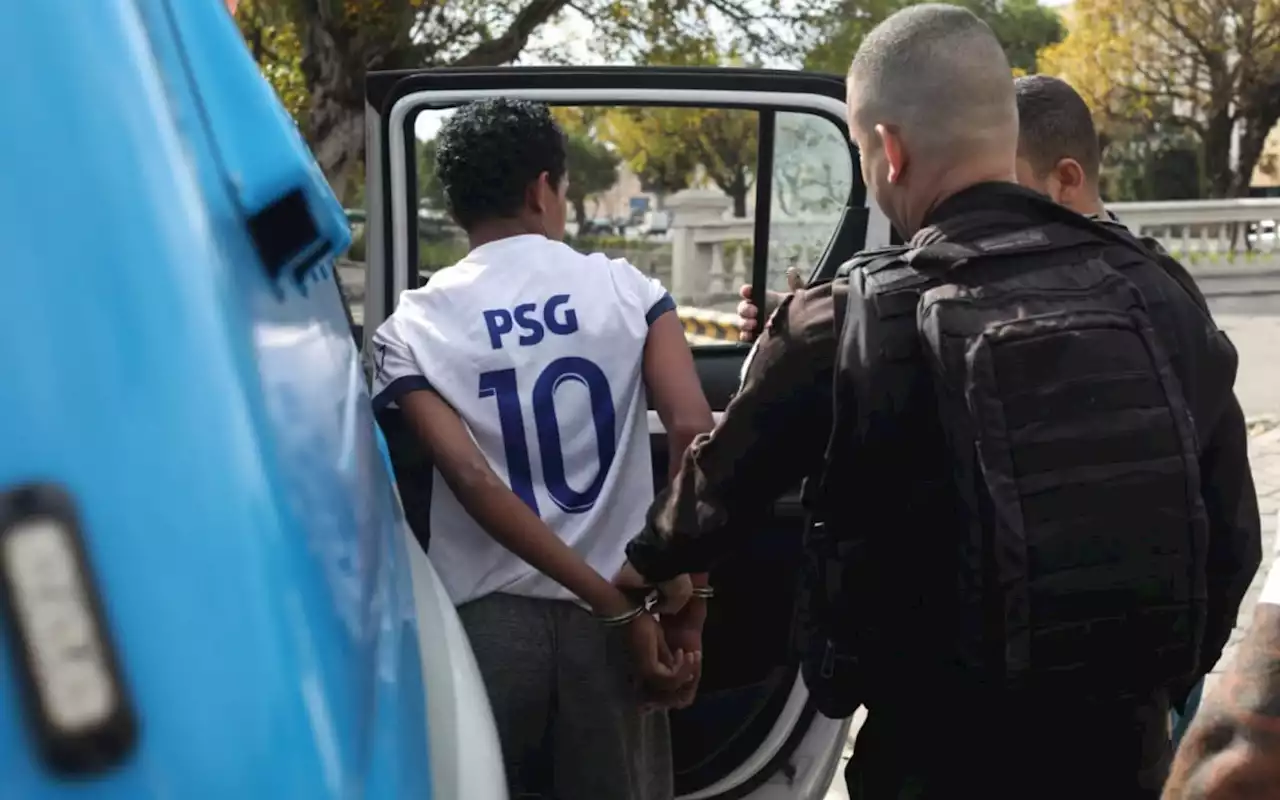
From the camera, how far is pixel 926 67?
1.81 meters

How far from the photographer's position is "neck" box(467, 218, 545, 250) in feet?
7.65

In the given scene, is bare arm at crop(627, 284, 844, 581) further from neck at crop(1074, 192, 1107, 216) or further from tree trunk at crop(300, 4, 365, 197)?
tree trunk at crop(300, 4, 365, 197)

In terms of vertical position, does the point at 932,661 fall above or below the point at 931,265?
below

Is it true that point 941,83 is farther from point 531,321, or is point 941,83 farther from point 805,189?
point 805,189

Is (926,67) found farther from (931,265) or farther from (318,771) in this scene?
(318,771)

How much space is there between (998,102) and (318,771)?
1327mm

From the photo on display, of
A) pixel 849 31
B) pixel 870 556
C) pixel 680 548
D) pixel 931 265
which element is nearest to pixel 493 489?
pixel 680 548

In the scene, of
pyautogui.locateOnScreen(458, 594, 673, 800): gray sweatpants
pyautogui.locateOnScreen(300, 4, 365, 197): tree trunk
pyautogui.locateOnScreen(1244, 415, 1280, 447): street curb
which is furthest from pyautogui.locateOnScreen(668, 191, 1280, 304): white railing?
pyautogui.locateOnScreen(300, 4, 365, 197): tree trunk

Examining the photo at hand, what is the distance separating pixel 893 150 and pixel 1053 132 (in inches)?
40.9

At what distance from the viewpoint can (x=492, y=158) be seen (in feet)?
7.58

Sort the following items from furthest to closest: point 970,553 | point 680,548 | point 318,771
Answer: point 680,548 → point 970,553 → point 318,771

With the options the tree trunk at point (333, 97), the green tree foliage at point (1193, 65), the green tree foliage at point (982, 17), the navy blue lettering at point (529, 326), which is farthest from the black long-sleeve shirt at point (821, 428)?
the green tree foliage at point (1193, 65)

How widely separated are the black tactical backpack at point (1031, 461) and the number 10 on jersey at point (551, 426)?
0.56 m

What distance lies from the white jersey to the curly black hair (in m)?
0.08
